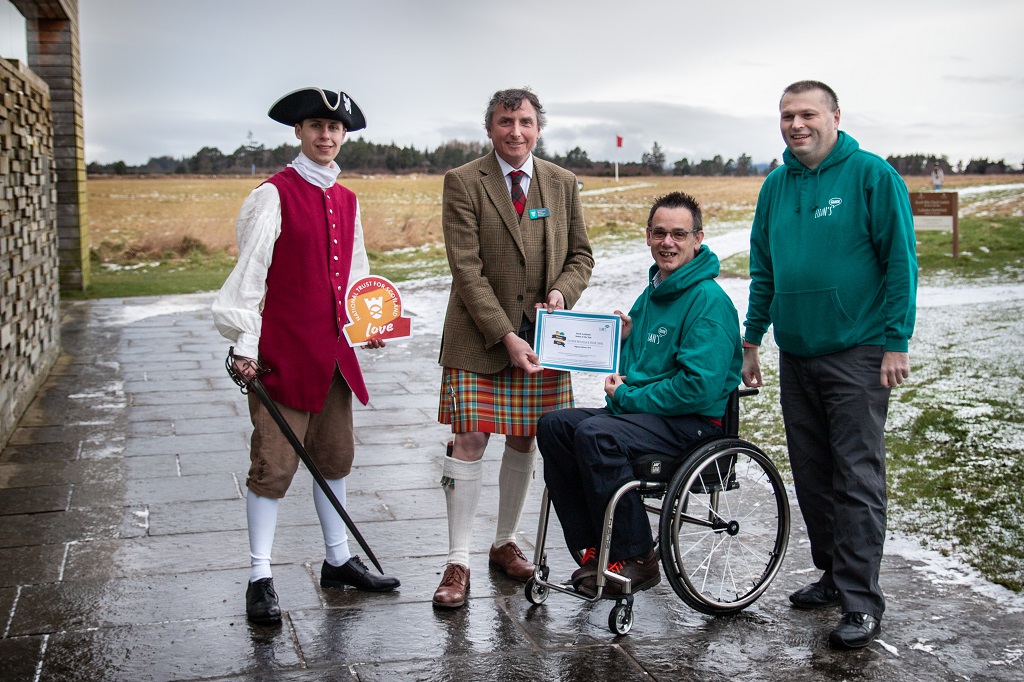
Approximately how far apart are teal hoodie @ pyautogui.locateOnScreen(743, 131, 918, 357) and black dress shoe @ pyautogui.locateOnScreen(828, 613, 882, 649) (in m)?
0.87

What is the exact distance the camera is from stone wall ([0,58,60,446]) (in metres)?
6.75

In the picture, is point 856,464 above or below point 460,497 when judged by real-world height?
above

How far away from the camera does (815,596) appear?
3604mm

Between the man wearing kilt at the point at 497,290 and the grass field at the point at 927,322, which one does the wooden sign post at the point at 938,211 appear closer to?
the grass field at the point at 927,322

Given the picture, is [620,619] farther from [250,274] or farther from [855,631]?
[250,274]

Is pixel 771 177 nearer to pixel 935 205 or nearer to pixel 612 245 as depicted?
pixel 935 205

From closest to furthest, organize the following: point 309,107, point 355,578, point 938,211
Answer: point 309,107, point 355,578, point 938,211

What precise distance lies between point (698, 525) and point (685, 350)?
25.3 inches

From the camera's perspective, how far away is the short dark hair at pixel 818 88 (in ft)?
11.2

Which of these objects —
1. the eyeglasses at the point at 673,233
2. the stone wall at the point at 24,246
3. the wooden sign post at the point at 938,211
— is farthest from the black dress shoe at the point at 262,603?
the wooden sign post at the point at 938,211

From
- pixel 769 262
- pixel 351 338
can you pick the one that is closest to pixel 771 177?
pixel 769 262

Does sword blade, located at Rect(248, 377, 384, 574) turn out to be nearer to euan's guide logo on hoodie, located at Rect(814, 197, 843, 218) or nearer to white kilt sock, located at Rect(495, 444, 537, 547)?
white kilt sock, located at Rect(495, 444, 537, 547)

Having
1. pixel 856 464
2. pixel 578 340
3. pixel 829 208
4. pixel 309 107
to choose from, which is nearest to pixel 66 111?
pixel 309 107

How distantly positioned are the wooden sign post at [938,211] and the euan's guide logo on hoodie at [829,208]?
14394 millimetres
